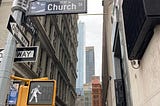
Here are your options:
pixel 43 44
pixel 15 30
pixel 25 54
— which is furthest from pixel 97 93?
pixel 15 30

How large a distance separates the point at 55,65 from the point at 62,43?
5.61 metres

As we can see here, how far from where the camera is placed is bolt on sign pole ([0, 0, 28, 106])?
4305 millimetres

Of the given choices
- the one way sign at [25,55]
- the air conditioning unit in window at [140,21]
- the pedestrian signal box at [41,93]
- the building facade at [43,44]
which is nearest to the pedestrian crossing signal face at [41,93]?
the pedestrian signal box at [41,93]

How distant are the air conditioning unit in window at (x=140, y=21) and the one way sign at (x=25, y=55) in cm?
218

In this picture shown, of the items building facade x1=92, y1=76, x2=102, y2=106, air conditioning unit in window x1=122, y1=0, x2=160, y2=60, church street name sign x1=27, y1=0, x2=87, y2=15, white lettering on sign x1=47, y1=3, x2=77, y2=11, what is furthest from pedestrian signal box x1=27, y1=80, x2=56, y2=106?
building facade x1=92, y1=76, x2=102, y2=106

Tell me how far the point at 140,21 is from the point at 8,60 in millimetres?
2615

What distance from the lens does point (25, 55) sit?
5090 mm

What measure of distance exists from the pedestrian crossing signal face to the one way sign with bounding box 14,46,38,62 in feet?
1.85

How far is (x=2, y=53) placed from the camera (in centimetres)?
493

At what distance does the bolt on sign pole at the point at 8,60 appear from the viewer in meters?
4.31

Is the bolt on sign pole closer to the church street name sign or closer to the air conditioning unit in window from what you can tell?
the church street name sign

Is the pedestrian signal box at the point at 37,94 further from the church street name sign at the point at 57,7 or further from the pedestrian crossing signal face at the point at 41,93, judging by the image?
the church street name sign at the point at 57,7

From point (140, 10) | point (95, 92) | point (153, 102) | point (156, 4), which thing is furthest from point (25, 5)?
point (95, 92)

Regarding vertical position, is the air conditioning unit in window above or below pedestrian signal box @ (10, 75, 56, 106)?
above
